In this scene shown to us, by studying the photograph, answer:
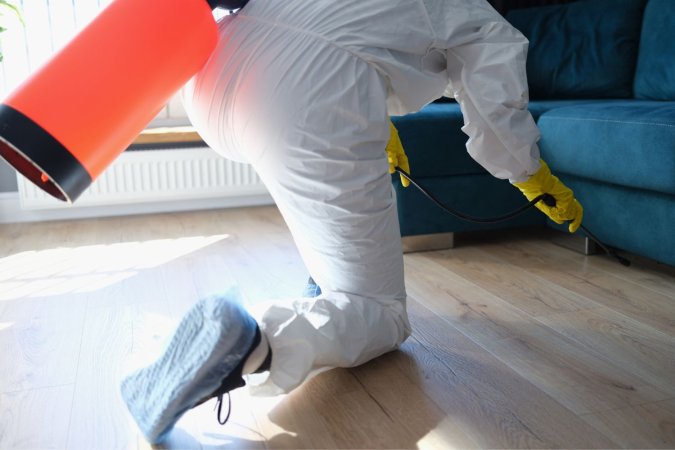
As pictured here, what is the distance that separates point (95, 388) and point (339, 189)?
0.61 meters

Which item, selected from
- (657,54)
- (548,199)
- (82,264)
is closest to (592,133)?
(548,199)

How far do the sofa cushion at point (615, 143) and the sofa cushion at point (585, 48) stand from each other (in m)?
0.61

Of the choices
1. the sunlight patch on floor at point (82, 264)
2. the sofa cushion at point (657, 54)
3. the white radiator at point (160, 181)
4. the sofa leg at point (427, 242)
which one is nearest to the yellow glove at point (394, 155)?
the sofa leg at point (427, 242)

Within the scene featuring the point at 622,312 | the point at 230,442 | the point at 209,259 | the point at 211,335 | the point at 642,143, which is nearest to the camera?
the point at 211,335

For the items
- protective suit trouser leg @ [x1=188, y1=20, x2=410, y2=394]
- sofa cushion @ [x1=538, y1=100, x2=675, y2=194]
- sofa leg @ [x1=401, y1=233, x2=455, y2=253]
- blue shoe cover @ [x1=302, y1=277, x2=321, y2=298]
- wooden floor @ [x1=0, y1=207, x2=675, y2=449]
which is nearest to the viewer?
wooden floor @ [x1=0, y1=207, x2=675, y2=449]

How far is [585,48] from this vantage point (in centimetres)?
281

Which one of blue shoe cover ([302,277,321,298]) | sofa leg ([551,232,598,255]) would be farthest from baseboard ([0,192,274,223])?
blue shoe cover ([302,277,321,298])

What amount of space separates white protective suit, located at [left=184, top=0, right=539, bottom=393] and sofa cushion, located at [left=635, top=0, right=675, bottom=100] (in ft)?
4.36

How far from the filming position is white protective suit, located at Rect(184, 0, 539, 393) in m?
1.28

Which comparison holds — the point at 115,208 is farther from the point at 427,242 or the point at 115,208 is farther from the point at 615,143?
the point at 615,143

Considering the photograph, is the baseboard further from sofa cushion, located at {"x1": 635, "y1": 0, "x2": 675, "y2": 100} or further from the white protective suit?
the white protective suit

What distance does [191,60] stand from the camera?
1.22 m

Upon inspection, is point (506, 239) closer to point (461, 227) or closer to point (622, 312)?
point (461, 227)

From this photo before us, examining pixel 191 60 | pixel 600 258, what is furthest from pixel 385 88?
pixel 600 258
